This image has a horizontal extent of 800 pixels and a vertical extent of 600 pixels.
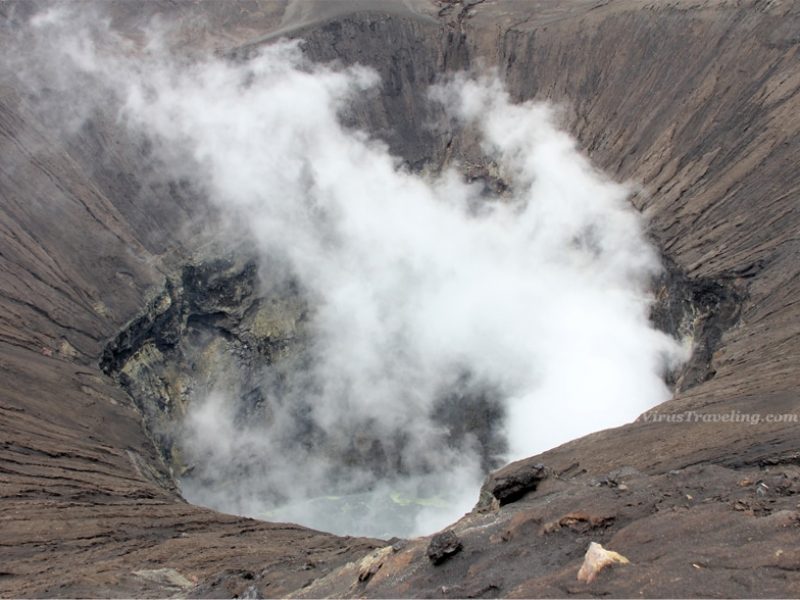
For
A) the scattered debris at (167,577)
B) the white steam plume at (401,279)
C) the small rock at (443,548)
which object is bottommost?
the small rock at (443,548)

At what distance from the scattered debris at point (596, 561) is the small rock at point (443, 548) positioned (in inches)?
103

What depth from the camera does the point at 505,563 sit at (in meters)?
10.2

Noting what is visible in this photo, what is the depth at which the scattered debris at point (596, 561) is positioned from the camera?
8.55m

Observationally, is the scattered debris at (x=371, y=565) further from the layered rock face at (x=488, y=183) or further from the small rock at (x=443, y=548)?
the small rock at (x=443, y=548)

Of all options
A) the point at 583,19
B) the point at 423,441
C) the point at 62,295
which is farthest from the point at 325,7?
the point at 423,441

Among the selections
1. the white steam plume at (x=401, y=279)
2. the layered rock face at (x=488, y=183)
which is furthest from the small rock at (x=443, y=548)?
the white steam plume at (x=401, y=279)

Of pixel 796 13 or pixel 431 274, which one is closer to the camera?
pixel 796 13

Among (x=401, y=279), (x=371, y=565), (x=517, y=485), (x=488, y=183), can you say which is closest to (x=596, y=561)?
(x=371, y=565)

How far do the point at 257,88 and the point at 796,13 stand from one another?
2887 cm

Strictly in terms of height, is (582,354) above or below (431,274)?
below

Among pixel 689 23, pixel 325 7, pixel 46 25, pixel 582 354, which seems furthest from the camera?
pixel 325 7

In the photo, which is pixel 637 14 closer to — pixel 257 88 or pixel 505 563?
pixel 257 88

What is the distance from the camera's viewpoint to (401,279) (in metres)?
38.2

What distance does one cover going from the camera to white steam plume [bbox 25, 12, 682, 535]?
3084 centimetres
